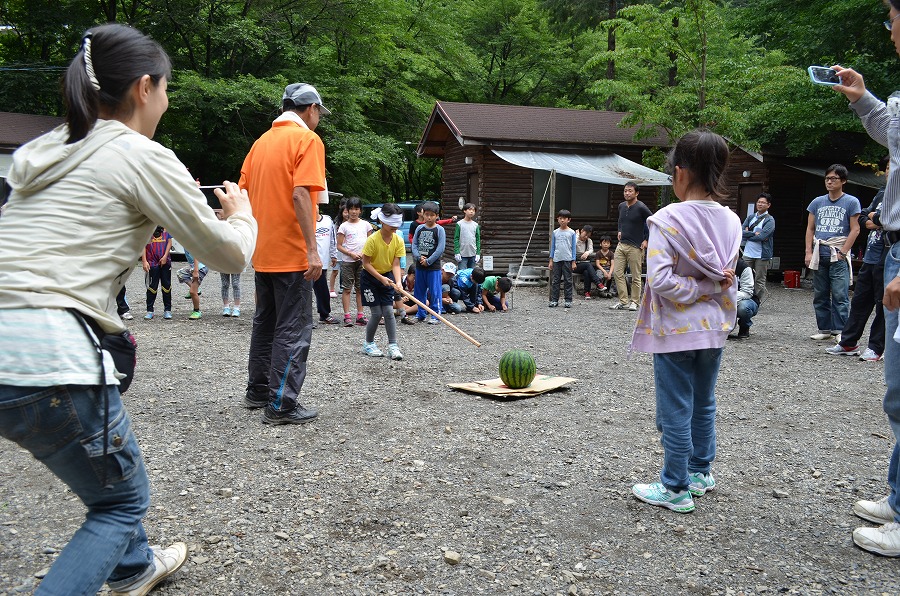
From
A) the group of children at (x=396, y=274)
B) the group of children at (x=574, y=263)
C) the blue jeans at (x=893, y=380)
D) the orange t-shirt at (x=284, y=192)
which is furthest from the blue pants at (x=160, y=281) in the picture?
the blue jeans at (x=893, y=380)

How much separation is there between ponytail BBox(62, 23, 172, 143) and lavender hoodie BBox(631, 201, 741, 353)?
224 centimetres

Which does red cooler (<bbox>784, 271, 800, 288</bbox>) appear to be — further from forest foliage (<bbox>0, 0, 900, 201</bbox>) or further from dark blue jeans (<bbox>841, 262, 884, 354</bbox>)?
dark blue jeans (<bbox>841, 262, 884, 354</bbox>)

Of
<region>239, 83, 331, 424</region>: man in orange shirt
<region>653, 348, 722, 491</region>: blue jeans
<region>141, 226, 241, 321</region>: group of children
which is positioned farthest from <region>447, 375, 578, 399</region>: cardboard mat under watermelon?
<region>141, 226, 241, 321</region>: group of children

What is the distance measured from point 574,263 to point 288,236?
A: 10051 mm

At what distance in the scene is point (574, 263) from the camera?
47.0 ft

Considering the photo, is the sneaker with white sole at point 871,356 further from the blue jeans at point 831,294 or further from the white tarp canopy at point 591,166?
the white tarp canopy at point 591,166

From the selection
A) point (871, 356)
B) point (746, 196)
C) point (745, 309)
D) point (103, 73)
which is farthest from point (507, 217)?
point (103, 73)

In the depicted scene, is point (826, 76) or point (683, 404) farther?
point (683, 404)

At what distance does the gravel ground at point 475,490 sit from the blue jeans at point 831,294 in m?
2.06

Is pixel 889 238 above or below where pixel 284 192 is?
below

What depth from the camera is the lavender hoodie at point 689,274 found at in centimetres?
337

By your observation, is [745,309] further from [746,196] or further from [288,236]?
[746,196]

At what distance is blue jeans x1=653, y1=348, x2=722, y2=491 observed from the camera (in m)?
3.46

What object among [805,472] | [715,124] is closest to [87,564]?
[805,472]
